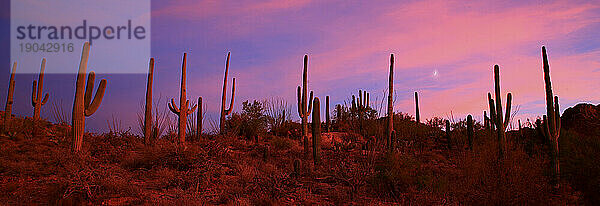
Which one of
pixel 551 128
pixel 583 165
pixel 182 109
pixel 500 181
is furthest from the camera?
pixel 182 109

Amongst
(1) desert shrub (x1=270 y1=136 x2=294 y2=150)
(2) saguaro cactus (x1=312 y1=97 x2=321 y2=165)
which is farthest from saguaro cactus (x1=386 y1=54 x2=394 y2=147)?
(1) desert shrub (x1=270 y1=136 x2=294 y2=150)

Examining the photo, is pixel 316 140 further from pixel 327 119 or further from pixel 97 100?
pixel 327 119

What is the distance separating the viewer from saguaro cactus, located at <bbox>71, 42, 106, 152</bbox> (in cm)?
1174

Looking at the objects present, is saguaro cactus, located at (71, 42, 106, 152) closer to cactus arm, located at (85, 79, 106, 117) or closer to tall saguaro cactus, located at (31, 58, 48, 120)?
cactus arm, located at (85, 79, 106, 117)

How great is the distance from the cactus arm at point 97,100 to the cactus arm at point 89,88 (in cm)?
12

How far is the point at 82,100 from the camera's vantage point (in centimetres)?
1197

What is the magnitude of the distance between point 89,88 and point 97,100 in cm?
47

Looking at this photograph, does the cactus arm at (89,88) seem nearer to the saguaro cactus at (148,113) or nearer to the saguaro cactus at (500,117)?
the saguaro cactus at (148,113)

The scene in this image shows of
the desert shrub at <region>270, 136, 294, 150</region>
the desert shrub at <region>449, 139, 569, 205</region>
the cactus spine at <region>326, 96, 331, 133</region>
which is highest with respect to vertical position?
the cactus spine at <region>326, 96, 331, 133</region>

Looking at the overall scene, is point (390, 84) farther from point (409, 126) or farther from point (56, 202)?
point (56, 202)

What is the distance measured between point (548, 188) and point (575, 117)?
36.6ft

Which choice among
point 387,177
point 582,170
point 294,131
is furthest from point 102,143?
point 582,170

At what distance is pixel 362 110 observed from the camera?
65.9 ft

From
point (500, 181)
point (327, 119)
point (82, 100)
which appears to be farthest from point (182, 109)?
point (500, 181)
